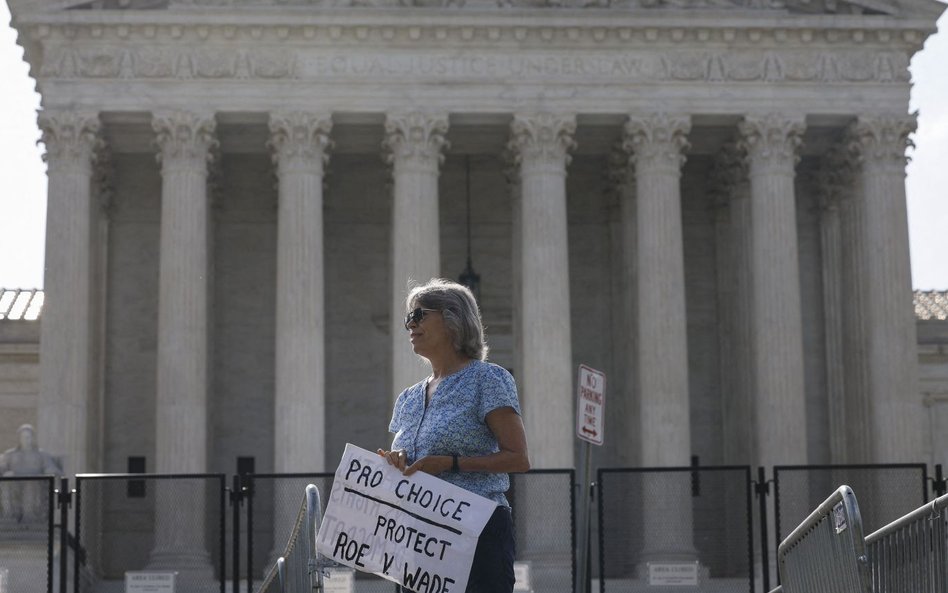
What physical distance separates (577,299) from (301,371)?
37.4ft

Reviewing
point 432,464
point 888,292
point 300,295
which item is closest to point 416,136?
point 300,295

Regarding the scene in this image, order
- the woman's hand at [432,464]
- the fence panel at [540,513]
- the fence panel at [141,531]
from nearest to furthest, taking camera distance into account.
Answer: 1. the woman's hand at [432,464]
2. the fence panel at [540,513]
3. the fence panel at [141,531]

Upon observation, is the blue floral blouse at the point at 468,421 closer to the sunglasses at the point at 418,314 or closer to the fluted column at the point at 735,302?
the sunglasses at the point at 418,314

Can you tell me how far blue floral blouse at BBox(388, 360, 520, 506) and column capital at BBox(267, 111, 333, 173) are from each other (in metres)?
33.2

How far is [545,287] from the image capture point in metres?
43.7

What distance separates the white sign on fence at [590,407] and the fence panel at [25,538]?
954 centimetres

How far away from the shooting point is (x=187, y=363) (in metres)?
42.9

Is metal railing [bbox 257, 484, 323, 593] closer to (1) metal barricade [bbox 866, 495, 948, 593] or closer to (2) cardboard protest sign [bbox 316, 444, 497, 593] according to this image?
(2) cardboard protest sign [bbox 316, 444, 497, 593]

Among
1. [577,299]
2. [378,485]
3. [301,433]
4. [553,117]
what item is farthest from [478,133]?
[378,485]

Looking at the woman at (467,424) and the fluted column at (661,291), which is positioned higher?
the fluted column at (661,291)

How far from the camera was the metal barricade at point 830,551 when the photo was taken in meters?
11.0

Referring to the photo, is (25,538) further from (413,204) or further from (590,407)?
(413,204)

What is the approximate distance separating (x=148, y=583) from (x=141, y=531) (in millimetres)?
7425

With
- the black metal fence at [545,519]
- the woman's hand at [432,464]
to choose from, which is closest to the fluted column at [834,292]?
the black metal fence at [545,519]
